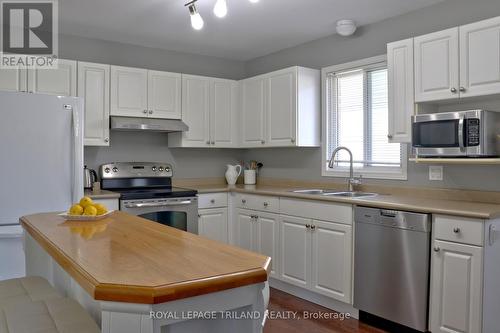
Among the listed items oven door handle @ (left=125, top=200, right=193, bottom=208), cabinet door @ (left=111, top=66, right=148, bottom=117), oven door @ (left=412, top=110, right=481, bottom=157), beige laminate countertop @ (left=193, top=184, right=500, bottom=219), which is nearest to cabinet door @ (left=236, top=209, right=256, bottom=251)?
oven door handle @ (left=125, top=200, right=193, bottom=208)

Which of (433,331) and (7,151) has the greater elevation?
(7,151)

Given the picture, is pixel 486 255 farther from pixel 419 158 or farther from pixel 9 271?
pixel 9 271

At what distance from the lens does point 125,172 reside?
4.28 meters

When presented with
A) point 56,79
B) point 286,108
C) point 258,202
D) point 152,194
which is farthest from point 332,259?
point 56,79

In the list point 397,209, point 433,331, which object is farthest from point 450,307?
point 397,209

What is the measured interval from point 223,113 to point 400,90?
2088 mm

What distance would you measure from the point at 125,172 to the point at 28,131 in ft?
4.28

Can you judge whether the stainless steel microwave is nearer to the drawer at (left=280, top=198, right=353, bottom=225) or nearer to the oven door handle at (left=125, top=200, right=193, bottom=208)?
the drawer at (left=280, top=198, right=353, bottom=225)

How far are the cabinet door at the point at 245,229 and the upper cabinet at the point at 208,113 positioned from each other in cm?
88

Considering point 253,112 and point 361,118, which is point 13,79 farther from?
point 361,118

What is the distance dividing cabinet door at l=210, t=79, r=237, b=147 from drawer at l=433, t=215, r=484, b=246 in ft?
8.49

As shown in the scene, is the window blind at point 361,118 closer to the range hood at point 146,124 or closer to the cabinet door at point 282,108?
the cabinet door at point 282,108

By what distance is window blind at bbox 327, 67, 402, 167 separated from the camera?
144 inches

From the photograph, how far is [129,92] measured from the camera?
4.06m
